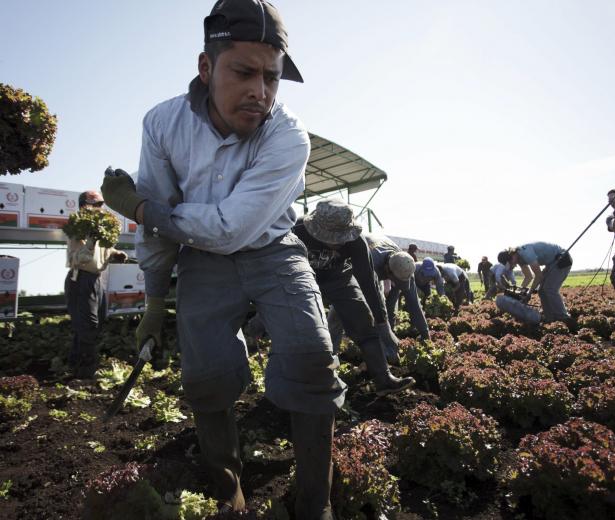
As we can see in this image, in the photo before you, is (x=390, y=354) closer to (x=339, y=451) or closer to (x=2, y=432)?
(x=339, y=451)

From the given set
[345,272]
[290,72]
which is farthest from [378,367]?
[290,72]

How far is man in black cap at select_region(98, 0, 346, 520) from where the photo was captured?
184 cm

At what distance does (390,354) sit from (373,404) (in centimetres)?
134

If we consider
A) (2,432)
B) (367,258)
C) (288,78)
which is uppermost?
(288,78)

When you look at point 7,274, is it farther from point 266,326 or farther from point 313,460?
point 313,460

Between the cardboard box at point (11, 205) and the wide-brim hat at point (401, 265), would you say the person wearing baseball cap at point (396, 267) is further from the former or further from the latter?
the cardboard box at point (11, 205)

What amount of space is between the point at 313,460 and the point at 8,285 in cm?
657

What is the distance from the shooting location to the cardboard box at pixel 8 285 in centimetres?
650

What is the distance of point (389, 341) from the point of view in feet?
17.1

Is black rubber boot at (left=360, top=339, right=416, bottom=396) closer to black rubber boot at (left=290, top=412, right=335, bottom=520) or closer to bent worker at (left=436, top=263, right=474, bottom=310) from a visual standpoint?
black rubber boot at (left=290, top=412, right=335, bottom=520)

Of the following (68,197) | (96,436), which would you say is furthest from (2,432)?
(68,197)

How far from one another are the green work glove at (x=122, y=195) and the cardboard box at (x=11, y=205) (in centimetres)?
637

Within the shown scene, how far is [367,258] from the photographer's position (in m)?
4.41

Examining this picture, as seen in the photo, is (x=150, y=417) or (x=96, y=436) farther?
(x=150, y=417)
